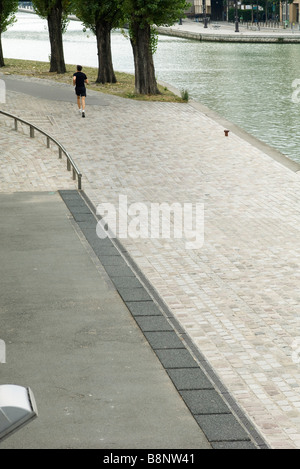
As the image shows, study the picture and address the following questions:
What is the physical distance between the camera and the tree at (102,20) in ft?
117

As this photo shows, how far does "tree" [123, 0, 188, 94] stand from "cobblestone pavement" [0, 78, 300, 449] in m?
4.81

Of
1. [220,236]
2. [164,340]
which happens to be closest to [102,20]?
[220,236]

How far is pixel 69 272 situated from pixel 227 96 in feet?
83.3

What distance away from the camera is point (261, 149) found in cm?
2295

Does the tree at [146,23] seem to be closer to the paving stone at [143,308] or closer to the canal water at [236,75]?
the canal water at [236,75]

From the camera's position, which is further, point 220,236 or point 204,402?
point 220,236

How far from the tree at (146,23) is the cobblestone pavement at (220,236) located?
4.81 meters

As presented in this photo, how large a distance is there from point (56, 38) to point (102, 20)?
5.23 metres

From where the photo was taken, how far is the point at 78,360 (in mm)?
8781

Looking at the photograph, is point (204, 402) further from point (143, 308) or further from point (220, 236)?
point (220, 236)

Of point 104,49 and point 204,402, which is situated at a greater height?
point 104,49

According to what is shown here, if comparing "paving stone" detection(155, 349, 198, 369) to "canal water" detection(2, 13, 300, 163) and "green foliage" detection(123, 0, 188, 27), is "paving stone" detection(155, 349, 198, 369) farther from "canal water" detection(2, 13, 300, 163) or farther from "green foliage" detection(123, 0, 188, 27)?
"green foliage" detection(123, 0, 188, 27)
